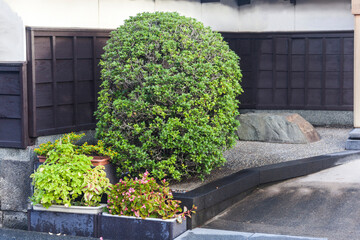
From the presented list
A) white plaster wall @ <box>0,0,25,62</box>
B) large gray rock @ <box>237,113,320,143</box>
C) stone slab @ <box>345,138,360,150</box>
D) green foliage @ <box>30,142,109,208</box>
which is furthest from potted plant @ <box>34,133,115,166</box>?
stone slab @ <box>345,138,360,150</box>

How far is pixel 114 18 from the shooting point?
377 inches

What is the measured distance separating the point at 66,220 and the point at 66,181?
0.50 m

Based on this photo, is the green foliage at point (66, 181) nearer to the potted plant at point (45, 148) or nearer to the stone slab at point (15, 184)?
the potted plant at point (45, 148)

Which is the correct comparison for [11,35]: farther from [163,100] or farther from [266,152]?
[266,152]

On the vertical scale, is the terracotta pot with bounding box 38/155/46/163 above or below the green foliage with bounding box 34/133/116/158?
below

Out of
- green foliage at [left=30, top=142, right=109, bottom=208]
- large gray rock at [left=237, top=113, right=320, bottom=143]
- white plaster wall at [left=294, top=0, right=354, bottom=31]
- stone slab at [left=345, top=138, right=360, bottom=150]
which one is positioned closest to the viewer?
green foliage at [left=30, top=142, right=109, bottom=208]

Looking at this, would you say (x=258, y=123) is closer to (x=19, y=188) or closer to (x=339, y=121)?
(x=339, y=121)

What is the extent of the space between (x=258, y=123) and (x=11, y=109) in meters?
6.03

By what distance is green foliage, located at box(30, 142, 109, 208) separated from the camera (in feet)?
22.8

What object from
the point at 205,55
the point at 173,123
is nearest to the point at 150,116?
the point at 173,123

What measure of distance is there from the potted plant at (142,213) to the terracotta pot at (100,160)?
63cm

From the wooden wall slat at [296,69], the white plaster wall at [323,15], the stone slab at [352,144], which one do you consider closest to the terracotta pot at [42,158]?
the stone slab at [352,144]

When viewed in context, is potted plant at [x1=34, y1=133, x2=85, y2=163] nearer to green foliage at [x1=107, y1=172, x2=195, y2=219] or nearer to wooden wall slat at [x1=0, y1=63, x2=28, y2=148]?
wooden wall slat at [x1=0, y1=63, x2=28, y2=148]

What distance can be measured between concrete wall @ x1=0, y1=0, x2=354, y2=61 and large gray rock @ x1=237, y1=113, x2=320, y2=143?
8.16 feet
